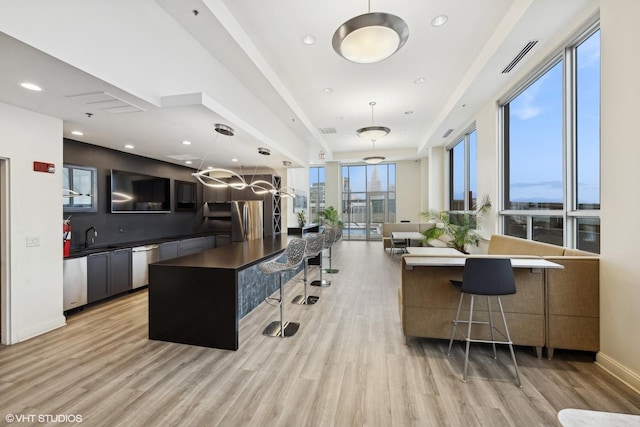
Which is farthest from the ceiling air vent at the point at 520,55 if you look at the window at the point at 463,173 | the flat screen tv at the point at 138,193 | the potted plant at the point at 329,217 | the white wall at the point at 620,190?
the potted plant at the point at 329,217

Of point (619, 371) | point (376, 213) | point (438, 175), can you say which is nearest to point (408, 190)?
point (376, 213)

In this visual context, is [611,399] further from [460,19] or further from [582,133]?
[460,19]

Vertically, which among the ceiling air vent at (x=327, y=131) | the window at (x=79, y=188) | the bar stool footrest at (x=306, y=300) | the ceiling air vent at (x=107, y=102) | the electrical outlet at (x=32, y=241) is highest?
the ceiling air vent at (x=327, y=131)

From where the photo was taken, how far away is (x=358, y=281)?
5.49 meters

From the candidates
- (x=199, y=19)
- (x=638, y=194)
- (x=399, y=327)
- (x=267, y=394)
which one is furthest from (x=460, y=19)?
(x=267, y=394)

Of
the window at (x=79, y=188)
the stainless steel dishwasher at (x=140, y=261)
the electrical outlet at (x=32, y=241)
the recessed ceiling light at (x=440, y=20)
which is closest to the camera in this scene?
the electrical outlet at (x=32, y=241)

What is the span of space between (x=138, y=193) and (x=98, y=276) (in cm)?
193

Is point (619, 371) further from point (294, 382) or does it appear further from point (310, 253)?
point (310, 253)

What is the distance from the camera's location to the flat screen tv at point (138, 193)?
195 inches

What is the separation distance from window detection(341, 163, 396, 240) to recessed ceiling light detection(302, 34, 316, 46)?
887 cm

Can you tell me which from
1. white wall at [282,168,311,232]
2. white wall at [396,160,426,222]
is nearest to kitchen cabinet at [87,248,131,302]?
white wall at [282,168,311,232]

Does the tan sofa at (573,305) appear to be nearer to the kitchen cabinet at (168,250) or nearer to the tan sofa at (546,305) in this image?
the tan sofa at (546,305)

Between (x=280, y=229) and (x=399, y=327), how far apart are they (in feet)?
17.1

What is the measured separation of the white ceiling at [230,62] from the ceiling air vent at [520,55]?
76 mm
